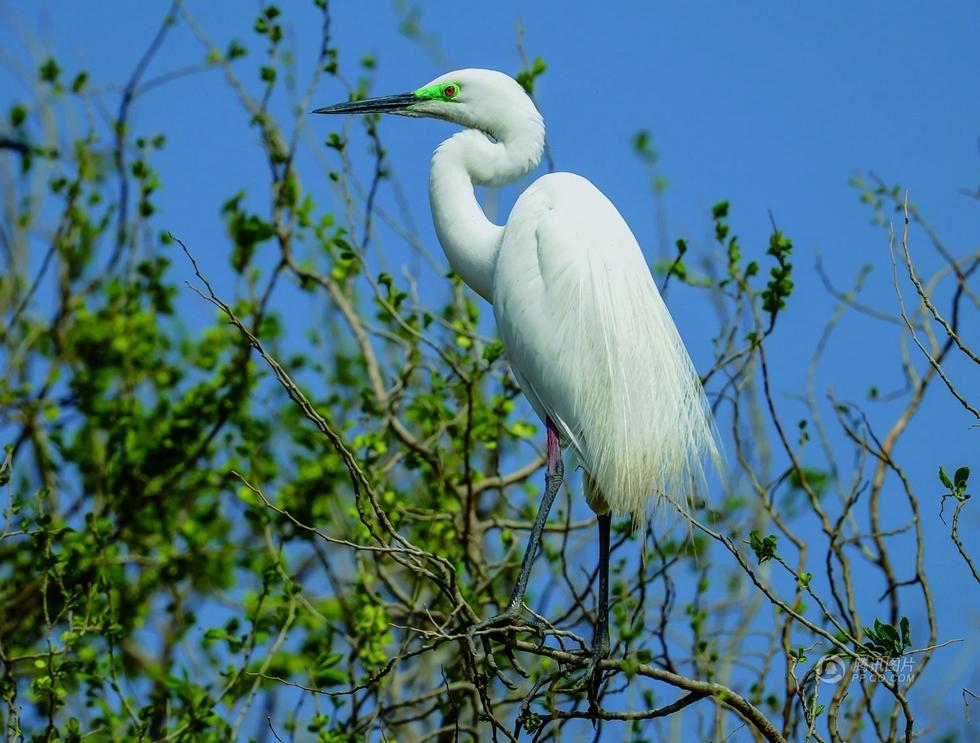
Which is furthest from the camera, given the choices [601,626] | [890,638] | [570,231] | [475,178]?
[475,178]

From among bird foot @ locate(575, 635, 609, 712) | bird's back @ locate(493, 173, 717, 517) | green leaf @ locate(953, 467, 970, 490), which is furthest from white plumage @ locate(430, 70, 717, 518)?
green leaf @ locate(953, 467, 970, 490)

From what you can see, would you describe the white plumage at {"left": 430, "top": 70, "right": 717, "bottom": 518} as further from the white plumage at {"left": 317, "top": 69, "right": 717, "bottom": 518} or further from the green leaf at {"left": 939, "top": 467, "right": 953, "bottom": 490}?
the green leaf at {"left": 939, "top": 467, "right": 953, "bottom": 490}

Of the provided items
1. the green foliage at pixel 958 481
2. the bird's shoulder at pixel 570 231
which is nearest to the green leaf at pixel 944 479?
the green foliage at pixel 958 481

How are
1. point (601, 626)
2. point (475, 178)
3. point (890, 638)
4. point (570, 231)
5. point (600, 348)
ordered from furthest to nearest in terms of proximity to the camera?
1. point (475, 178)
2. point (570, 231)
3. point (600, 348)
4. point (601, 626)
5. point (890, 638)

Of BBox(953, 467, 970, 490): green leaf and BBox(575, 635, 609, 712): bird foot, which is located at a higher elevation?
BBox(953, 467, 970, 490): green leaf

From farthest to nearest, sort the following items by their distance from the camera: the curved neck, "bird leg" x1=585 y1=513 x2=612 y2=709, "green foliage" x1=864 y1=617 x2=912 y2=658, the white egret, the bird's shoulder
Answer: the curved neck → the bird's shoulder → the white egret → "bird leg" x1=585 y1=513 x2=612 y2=709 → "green foliage" x1=864 y1=617 x2=912 y2=658

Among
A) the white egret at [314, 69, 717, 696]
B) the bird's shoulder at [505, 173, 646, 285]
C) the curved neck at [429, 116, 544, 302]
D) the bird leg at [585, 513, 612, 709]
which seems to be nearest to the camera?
the bird leg at [585, 513, 612, 709]

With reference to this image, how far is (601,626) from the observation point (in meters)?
3.88

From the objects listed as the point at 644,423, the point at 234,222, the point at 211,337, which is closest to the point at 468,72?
the point at 644,423

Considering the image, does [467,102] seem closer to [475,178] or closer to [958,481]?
[475,178]

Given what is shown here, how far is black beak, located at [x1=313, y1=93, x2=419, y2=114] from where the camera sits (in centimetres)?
482

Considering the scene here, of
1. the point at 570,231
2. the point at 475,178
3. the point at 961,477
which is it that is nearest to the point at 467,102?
the point at 475,178

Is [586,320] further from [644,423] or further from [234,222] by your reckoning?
[234,222]

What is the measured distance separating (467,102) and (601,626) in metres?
1.81
